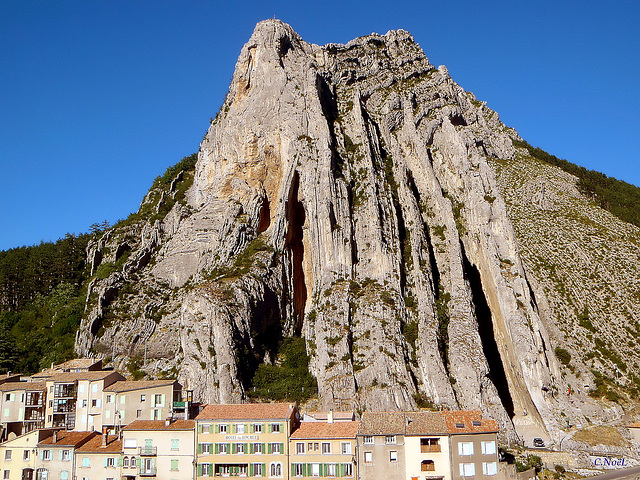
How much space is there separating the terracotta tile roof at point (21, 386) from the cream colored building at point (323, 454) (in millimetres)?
25371

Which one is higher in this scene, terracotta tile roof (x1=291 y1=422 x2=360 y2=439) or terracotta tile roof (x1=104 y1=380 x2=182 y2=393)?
terracotta tile roof (x1=104 y1=380 x2=182 y2=393)

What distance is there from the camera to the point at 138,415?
188 ft

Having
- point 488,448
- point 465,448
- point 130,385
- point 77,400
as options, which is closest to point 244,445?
point 130,385

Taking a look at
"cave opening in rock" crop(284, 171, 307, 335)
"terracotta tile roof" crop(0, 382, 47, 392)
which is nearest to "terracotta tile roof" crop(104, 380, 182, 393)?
"terracotta tile roof" crop(0, 382, 47, 392)

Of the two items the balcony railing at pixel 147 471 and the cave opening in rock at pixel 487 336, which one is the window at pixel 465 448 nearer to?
the balcony railing at pixel 147 471

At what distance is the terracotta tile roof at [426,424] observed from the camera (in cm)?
5056

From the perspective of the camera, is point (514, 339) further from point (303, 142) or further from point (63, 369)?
point (63, 369)

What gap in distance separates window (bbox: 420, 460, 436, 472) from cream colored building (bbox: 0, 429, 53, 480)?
95.0 ft

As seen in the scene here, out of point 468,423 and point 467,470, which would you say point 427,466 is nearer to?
point 467,470

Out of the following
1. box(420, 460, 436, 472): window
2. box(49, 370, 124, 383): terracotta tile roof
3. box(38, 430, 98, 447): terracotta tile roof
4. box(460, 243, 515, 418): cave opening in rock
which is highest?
box(460, 243, 515, 418): cave opening in rock

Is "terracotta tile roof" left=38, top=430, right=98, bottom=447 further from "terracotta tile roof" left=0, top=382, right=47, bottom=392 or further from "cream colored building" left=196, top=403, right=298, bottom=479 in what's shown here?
"cream colored building" left=196, top=403, right=298, bottom=479

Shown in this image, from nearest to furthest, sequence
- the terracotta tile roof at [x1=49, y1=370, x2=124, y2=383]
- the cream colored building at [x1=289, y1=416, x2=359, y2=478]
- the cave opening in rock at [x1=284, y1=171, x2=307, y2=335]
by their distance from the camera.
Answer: the cream colored building at [x1=289, y1=416, x2=359, y2=478] → the terracotta tile roof at [x1=49, y1=370, x2=124, y2=383] → the cave opening in rock at [x1=284, y1=171, x2=307, y2=335]

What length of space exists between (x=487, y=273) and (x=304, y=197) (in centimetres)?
2368

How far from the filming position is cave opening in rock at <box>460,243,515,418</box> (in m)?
77.2
